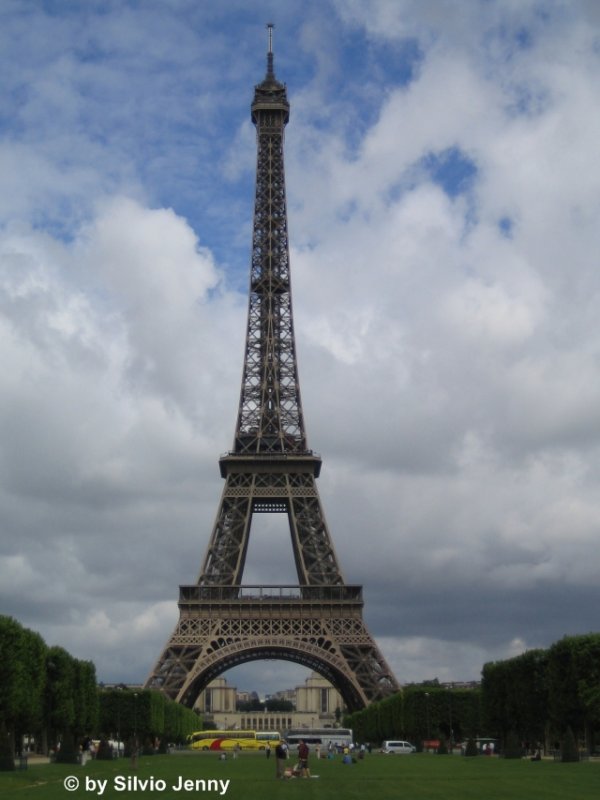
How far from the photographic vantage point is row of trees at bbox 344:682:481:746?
330ft

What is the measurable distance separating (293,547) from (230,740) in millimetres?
21603

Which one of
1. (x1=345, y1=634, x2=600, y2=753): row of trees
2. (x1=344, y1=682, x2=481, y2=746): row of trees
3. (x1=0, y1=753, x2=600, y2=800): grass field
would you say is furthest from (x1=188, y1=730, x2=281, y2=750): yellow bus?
(x1=0, y1=753, x2=600, y2=800): grass field

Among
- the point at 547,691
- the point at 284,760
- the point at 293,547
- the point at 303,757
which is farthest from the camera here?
the point at 293,547

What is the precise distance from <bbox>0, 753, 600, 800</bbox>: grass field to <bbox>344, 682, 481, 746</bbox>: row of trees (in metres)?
39.2

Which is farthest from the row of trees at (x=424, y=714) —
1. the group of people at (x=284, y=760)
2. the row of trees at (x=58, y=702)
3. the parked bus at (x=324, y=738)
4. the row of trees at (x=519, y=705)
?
the group of people at (x=284, y=760)

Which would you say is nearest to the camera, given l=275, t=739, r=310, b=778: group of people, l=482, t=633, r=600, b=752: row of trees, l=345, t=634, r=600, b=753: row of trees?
l=275, t=739, r=310, b=778: group of people

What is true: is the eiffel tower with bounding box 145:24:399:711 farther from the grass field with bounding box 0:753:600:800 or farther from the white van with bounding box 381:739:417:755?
the grass field with bounding box 0:753:600:800

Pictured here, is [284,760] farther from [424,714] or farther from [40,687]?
[424,714]

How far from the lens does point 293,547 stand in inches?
4609

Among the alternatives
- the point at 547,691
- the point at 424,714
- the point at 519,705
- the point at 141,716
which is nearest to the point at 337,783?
the point at 547,691

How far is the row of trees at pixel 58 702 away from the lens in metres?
62.2

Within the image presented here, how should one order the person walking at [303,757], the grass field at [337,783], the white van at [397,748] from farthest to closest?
the white van at [397,748] → the person walking at [303,757] → the grass field at [337,783]

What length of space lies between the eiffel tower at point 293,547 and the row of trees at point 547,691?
21.8m

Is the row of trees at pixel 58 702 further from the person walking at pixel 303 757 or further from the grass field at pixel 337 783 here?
the person walking at pixel 303 757
